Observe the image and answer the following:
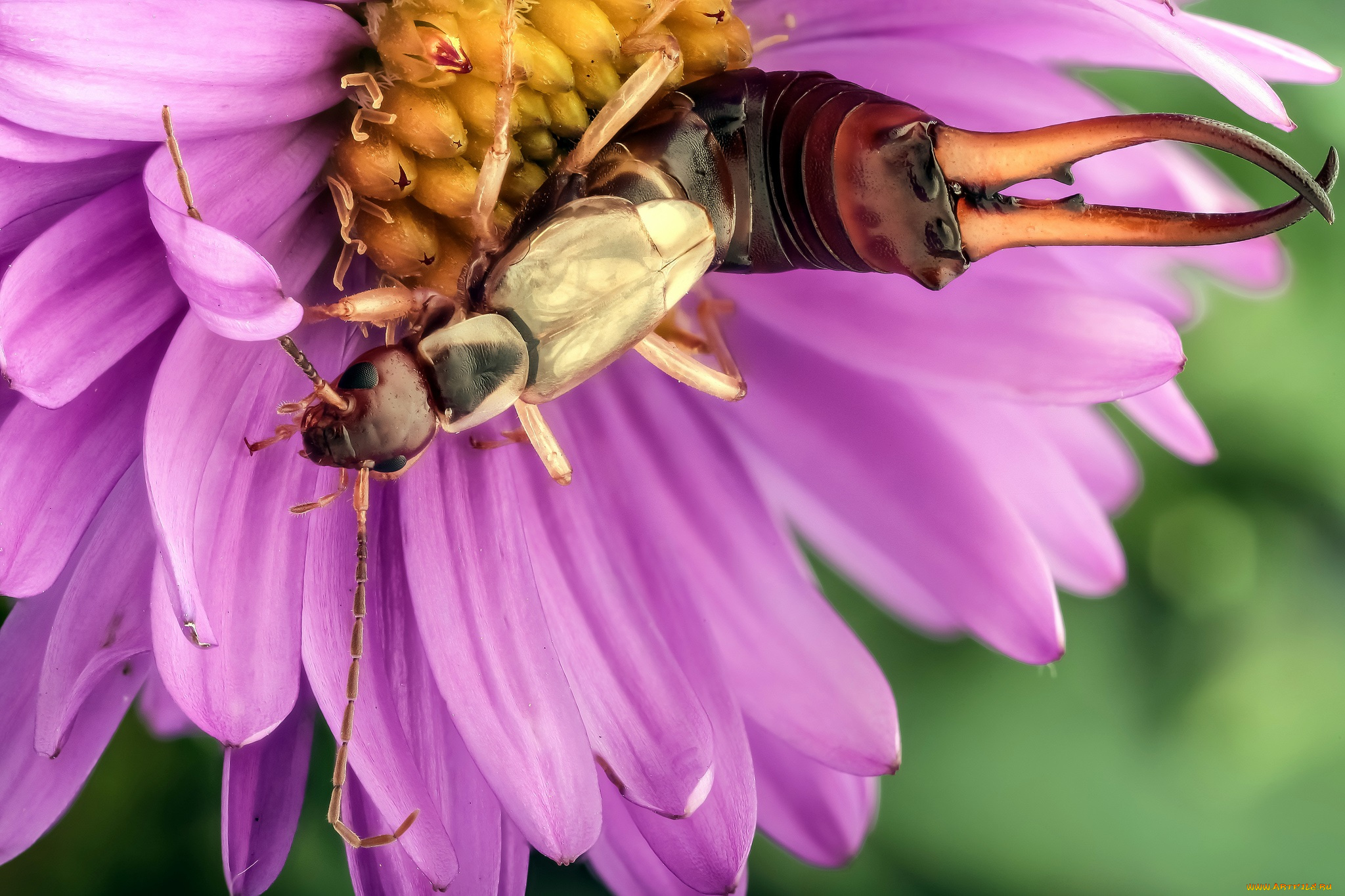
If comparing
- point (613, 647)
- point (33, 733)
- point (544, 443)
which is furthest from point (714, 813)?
point (33, 733)

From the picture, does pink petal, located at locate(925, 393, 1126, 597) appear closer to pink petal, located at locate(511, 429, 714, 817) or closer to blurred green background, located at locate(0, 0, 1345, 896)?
blurred green background, located at locate(0, 0, 1345, 896)

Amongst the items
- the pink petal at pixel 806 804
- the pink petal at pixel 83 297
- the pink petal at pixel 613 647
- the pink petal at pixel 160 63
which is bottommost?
the pink petal at pixel 806 804

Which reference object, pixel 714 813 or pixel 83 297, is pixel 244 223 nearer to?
pixel 83 297

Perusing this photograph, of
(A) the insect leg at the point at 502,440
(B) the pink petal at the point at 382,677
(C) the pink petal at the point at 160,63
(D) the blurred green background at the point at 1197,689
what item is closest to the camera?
(C) the pink petal at the point at 160,63

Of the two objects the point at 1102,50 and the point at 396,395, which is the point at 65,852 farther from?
the point at 1102,50

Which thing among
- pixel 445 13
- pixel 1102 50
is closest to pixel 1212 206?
Result: pixel 1102 50

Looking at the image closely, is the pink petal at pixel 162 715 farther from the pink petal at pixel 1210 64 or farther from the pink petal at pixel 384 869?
the pink petal at pixel 1210 64

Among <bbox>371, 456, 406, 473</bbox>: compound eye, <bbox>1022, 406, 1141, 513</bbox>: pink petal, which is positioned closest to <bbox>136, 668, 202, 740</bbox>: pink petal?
<bbox>371, 456, 406, 473</bbox>: compound eye

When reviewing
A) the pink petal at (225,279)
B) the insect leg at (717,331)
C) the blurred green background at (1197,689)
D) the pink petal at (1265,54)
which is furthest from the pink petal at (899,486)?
the pink petal at (225,279)
